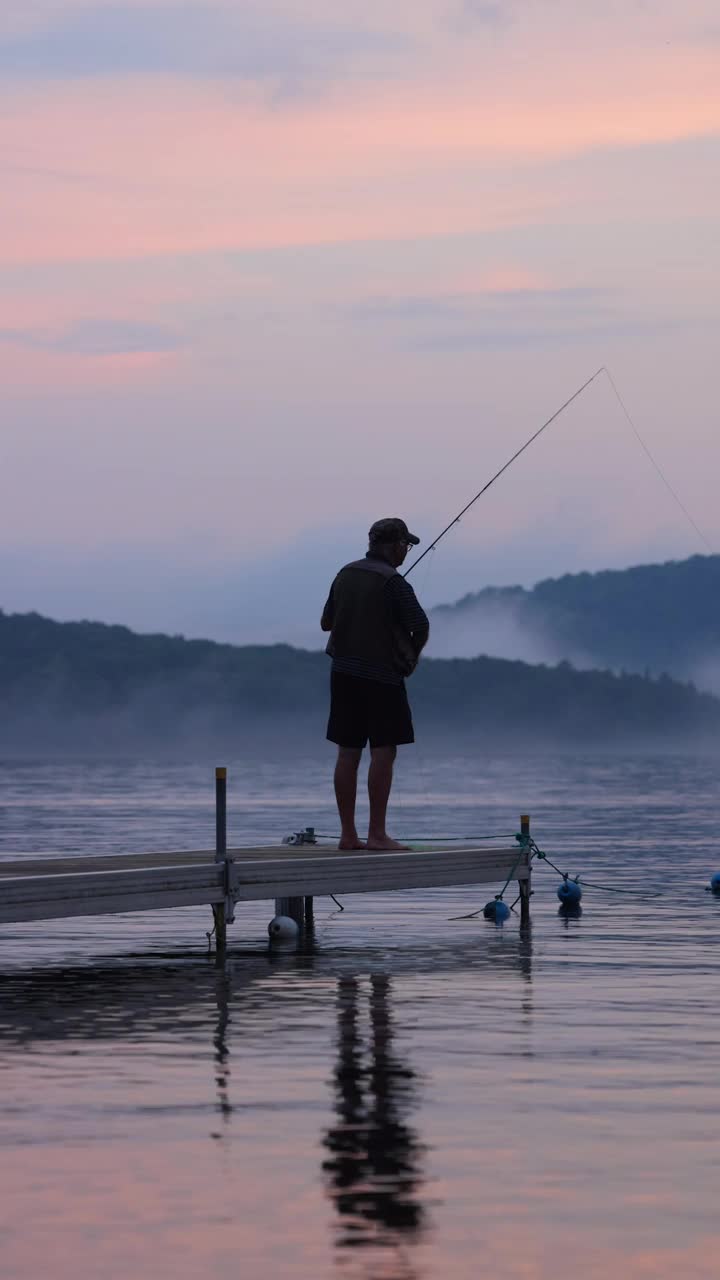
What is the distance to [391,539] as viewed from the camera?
1392 cm

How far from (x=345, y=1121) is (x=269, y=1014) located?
118 inches

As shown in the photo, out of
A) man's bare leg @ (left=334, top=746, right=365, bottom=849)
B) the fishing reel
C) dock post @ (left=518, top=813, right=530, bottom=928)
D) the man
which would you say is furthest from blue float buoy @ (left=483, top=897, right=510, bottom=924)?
the man

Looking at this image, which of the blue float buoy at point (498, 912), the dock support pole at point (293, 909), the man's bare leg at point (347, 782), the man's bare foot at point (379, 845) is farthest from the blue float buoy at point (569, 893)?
the man's bare leg at point (347, 782)

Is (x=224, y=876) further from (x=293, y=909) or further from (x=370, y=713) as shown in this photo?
(x=293, y=909)

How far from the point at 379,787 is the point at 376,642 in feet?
3.05

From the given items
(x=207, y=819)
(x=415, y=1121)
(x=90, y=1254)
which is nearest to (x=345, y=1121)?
(x=415, y=1121)

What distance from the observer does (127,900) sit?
41.2ft

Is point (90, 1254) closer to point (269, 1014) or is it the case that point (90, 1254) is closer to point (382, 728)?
point (269, 1014)

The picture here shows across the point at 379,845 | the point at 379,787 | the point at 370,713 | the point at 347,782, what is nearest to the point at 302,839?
the point at 379,845

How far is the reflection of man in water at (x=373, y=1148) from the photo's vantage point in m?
5.82

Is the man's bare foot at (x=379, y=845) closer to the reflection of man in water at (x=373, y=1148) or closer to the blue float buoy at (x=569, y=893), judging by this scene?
the blue float buoy at (x=569, y=893)

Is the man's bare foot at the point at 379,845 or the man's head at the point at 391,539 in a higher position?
the man's head at the point at 391,539

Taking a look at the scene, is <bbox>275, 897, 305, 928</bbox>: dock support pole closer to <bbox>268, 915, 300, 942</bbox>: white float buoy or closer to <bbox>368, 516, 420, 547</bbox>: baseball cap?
<bbox>268, 915, 300, 942</bbox>: white float buoy

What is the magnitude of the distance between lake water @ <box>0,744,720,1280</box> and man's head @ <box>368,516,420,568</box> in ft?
8.17
